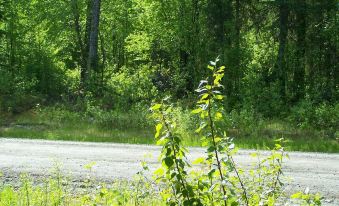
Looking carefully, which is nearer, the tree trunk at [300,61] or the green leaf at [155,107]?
the green leaf at [155,107]

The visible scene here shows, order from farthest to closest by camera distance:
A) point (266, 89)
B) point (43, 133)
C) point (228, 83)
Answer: point (228, 83) < point (266, 89) < point (43, 133)

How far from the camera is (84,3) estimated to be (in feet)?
92.0

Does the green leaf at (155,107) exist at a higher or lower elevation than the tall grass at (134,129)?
higher

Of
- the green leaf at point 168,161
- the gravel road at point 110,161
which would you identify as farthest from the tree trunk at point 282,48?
the green leaf at point 168,161

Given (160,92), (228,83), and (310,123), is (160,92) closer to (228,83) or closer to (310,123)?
(228,83)

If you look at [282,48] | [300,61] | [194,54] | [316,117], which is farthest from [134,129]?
[300,61]

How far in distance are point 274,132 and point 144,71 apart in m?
9.92

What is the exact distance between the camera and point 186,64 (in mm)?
24250

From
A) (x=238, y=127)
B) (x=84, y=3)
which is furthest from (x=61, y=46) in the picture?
(x=238, y=127)

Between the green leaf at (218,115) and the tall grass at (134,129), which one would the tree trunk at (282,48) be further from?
the green leaf at (218,115)

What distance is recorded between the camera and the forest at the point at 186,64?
20062mm

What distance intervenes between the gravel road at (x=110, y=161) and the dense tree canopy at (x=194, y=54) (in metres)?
8.96

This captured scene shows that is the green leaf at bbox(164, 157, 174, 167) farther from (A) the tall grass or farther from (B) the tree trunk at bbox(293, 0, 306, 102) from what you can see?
(B) the tree trunk at bbox(293, 0, 306, 102)

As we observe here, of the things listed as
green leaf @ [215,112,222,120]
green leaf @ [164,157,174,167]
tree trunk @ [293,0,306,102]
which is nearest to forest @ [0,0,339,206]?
tree trunk @ [293,0,306,102]
